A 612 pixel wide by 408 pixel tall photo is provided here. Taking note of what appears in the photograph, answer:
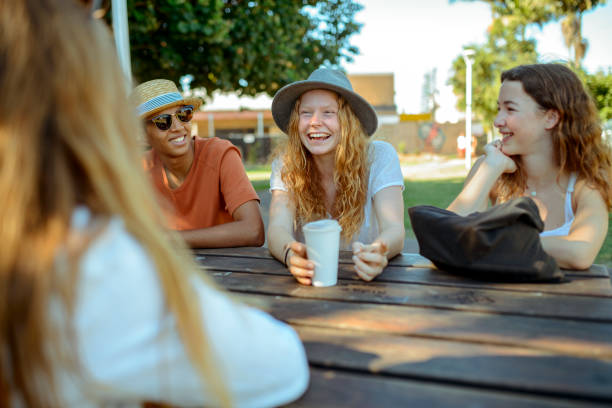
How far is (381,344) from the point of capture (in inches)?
45.2

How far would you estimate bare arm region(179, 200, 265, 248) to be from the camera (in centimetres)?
243

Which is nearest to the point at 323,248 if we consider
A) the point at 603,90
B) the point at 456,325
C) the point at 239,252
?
the point at 456,325

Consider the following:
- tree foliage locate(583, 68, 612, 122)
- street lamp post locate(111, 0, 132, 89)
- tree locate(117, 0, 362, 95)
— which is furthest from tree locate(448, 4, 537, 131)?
street lamp post locate(111, 0, 132, 89)

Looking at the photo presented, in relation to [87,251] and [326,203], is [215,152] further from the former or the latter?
[87,251]

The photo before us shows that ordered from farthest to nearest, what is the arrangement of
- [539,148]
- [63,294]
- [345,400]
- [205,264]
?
1. [539,148]
2. [205,264]
3. [345,400]
4. [63,294]

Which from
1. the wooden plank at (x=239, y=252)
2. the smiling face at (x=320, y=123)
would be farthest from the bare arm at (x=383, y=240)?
the wooden plank at (x=239, y=252)

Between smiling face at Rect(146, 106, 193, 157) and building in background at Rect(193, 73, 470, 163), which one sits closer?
smiling face at Rect(146, 106, 193, 157)

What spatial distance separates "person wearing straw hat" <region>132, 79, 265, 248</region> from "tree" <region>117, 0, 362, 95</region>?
148 inches

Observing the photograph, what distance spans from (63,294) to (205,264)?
56.0 inches

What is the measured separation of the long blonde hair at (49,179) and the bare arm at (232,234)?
173 centimetres

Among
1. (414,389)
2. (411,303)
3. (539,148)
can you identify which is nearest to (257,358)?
(414,389)

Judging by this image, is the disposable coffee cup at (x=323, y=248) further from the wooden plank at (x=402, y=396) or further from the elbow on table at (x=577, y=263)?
the elbow on table at (x=577, y=263)

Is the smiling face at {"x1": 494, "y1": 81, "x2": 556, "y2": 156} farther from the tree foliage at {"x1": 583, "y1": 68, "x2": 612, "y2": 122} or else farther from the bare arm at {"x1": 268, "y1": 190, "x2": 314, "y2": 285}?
the tree foliage at {"x1": 583, "y1": 68, "x2": 612, "y2": 122}

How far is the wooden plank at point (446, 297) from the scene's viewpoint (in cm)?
135
